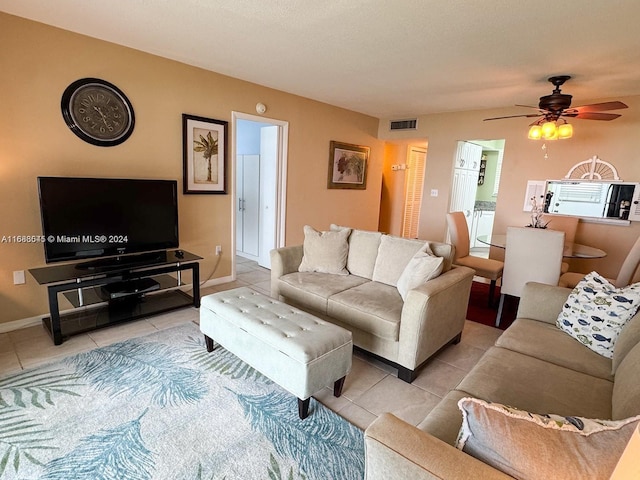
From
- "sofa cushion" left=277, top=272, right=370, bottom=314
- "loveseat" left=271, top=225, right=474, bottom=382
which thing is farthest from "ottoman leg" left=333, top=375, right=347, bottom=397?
"sofa cushion" left=277, top=272, right=370, bottom=314

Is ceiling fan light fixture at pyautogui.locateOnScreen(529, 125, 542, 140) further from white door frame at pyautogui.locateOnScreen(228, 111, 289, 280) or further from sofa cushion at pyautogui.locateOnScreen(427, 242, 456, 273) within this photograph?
white door frame at pyautogui.locateOnScreen(228, 111, 289, 280)

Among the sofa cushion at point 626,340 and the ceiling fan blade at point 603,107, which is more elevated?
the ceiling fan blade at point 603,107

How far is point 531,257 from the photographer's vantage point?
3137mm

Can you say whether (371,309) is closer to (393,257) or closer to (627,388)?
(393,257)

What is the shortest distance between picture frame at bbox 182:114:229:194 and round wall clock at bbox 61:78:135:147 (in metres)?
0.58

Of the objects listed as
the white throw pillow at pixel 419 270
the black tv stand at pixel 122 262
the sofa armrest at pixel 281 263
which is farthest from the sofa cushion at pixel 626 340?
the black tv stand at pixel 122 262

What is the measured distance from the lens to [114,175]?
3.20m

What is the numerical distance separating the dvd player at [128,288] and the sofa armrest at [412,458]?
2772 millimetres

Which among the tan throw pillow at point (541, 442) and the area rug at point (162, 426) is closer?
the tan throw pillow at point (541, 442)

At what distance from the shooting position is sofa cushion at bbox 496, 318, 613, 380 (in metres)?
1.76

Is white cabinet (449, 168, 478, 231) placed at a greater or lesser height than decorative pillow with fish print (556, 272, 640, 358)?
greater

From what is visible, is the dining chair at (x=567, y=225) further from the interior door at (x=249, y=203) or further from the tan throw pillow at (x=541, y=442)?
the interior door at (x=249, y=203)

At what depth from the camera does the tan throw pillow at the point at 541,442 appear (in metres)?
0.80

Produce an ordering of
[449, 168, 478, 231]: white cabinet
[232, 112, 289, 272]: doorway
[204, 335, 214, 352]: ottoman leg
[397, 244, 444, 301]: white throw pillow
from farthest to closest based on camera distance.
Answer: [449, 168, 478, 231]: white cabinet
[232, 112, 289, 272]: doorway
[204, 335, 214, 352]: ottoman leg
[397, 244, 444, 301]: white throw pillow
